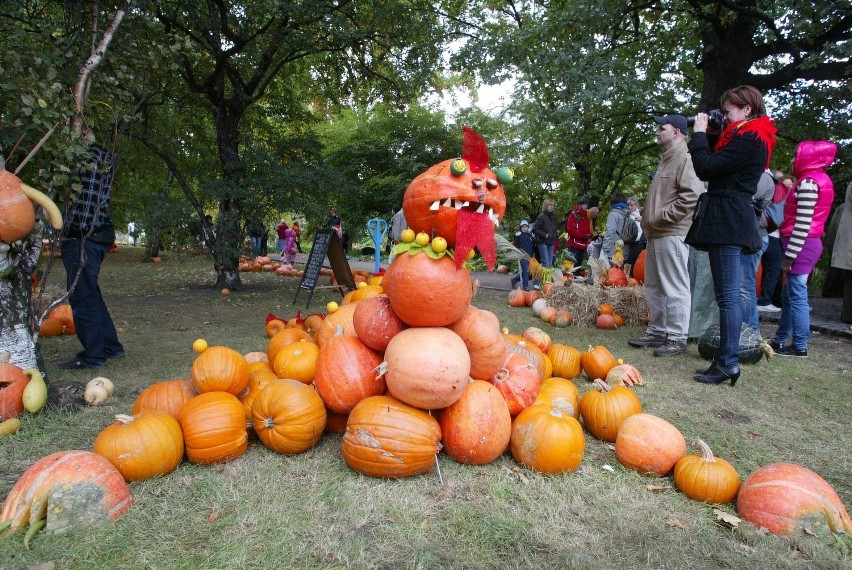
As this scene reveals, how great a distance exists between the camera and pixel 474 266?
18562mm

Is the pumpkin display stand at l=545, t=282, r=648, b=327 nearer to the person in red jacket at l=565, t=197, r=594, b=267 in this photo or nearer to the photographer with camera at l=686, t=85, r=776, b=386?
the photographer with camera at l=686, t=85, r=776, b=386

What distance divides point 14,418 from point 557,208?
2477 cm

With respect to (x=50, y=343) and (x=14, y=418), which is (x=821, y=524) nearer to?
(x=14, y=418)

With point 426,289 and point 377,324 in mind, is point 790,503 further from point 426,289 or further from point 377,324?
point 377,324

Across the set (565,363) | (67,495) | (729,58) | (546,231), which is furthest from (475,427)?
(729,58)

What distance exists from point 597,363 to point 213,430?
9.96 feet

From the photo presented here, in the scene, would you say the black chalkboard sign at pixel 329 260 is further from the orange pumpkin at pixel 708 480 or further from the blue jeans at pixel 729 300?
the orange pumpkin at pixel 708 480

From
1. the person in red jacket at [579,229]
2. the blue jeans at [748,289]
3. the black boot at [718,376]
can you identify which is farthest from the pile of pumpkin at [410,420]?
the person in red jacket at [579,229]

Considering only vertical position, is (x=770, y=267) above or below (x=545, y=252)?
below

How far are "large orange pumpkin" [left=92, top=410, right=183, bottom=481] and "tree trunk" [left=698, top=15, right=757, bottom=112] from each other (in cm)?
1067

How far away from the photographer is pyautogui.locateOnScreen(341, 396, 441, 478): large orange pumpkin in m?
2.39

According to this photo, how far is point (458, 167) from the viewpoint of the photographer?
2553 mm

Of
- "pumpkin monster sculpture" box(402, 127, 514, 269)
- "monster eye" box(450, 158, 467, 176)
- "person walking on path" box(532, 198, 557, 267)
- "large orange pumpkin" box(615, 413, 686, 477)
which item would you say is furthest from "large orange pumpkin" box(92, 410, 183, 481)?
"person walking on path" box(532, 198, 557, 267)

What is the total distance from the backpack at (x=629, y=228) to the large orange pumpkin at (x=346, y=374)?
24.4 feet
